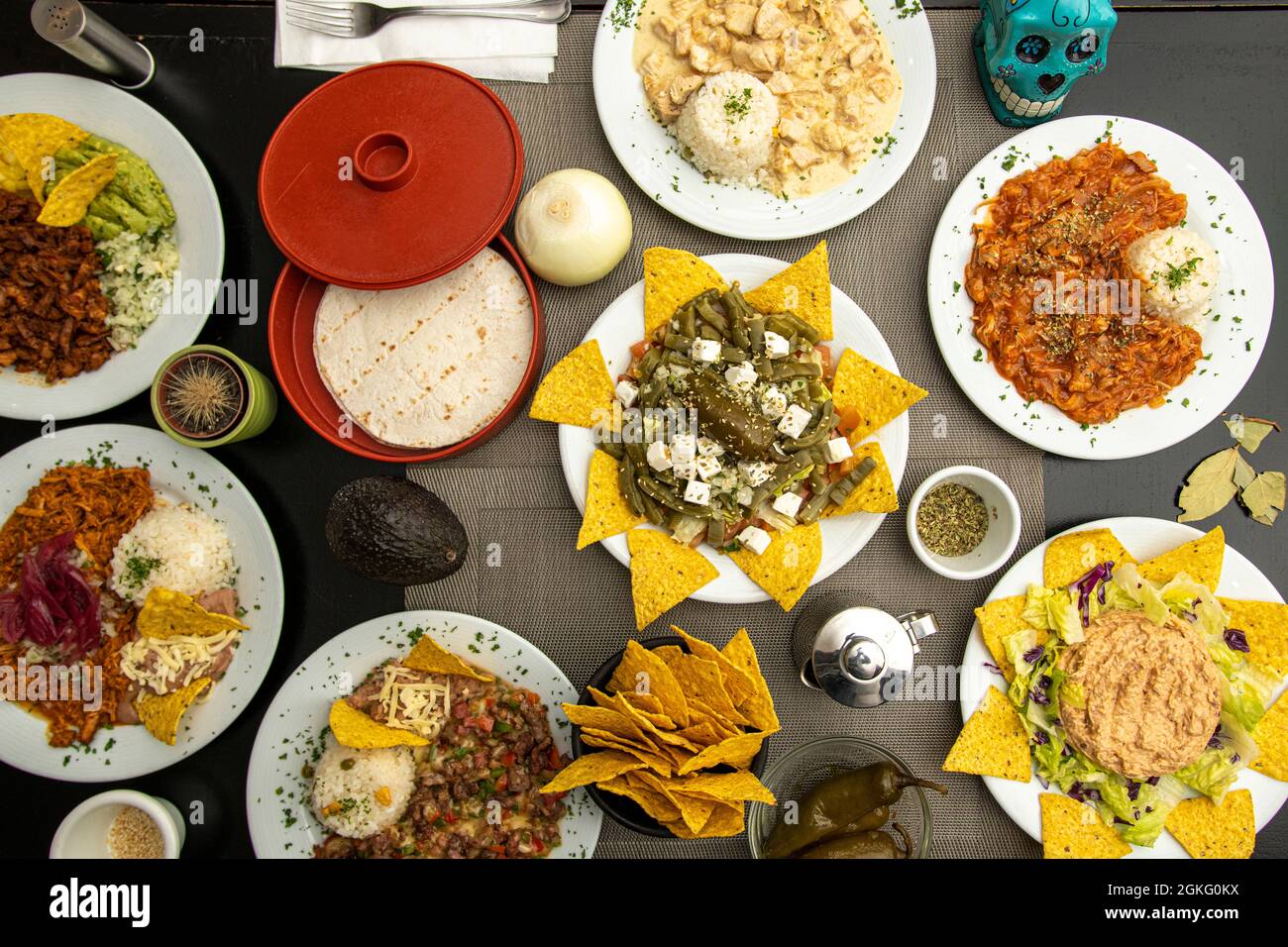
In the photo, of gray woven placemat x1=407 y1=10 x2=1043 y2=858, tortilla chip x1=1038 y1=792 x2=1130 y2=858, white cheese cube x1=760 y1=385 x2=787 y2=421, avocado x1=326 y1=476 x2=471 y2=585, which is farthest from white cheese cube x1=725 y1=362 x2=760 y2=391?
tortilla chip x1=1038 y1=792 x2=1130 y2=858

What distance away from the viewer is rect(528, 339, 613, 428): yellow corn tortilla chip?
2480 mm

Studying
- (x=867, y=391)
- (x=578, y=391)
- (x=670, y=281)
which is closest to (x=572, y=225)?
(x=670, y=281)

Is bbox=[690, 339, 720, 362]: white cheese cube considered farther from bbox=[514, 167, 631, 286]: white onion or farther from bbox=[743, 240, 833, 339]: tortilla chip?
bbox=[514, 167, 631, 286]: white onion

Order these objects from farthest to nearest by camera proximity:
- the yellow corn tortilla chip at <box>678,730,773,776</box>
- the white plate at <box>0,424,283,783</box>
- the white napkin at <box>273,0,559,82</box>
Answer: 1. the white napkin at <box>273,0,559,82</box>
2. the white plate at <box>0,424,283,783</box>
3. the yellow corn tortilla chip at <box>678,730,773,776</box>

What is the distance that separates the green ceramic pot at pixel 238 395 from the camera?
249 centimetres

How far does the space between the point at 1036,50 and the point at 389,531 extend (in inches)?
98.0

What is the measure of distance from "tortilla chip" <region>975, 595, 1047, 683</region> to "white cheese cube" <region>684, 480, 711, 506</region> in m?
0.96

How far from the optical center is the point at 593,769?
2268mm

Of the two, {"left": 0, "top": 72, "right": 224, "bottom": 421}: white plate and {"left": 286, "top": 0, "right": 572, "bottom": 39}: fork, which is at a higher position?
{"left": 286, "top": 0, "right": 572, "bottom": 39}: fork

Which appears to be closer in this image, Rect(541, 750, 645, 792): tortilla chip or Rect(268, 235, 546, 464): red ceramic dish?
Rect(541, 750, 645, 792): tortilla chip

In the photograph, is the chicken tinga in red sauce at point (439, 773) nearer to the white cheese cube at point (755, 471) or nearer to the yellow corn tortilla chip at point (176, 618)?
the yellow corn tortilla chip at point (176, 618)

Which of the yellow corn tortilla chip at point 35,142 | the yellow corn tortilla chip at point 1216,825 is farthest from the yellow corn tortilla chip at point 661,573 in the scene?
the yellow corn tortilla chip at point 35,142

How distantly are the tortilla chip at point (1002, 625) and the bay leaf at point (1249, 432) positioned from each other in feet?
3.36
